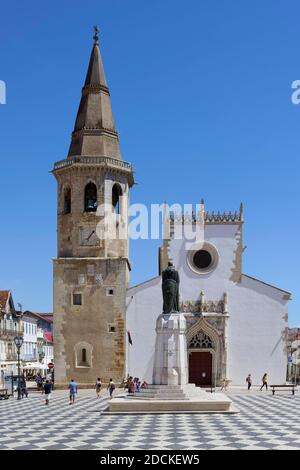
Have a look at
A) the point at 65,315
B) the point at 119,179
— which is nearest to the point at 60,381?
the point at 65,315

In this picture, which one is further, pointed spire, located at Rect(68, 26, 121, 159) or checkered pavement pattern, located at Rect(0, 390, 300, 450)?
pointed spire, located at Rect(68, 26, 121, 159)

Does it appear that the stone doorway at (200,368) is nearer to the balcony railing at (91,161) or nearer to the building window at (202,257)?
the building window at (202,257)

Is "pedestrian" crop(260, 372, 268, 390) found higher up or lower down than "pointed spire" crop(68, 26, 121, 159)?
lower down

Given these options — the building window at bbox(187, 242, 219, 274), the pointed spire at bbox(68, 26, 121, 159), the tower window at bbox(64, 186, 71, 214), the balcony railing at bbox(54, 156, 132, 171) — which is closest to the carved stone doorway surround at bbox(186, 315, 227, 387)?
the building window at bbox(187, 242, 219, 274)

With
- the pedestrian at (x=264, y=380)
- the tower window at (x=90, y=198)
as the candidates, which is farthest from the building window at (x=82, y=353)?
the pedestrian at (x=264, y=380)

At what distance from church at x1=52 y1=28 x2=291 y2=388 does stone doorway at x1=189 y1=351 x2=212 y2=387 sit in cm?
6

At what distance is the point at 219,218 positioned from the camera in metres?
37.2

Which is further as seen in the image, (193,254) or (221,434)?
(193,254)

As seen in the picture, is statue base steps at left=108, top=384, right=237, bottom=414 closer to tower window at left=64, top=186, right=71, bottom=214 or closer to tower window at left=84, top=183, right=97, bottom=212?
tower window at left=84, top=183, right=97, bottom=212

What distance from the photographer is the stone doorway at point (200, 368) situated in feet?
117

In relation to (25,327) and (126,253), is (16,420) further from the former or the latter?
(25,327)

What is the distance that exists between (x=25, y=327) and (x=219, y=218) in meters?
33.3

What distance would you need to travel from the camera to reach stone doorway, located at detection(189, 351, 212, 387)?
3575 cm

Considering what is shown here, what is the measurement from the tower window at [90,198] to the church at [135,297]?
56mm
